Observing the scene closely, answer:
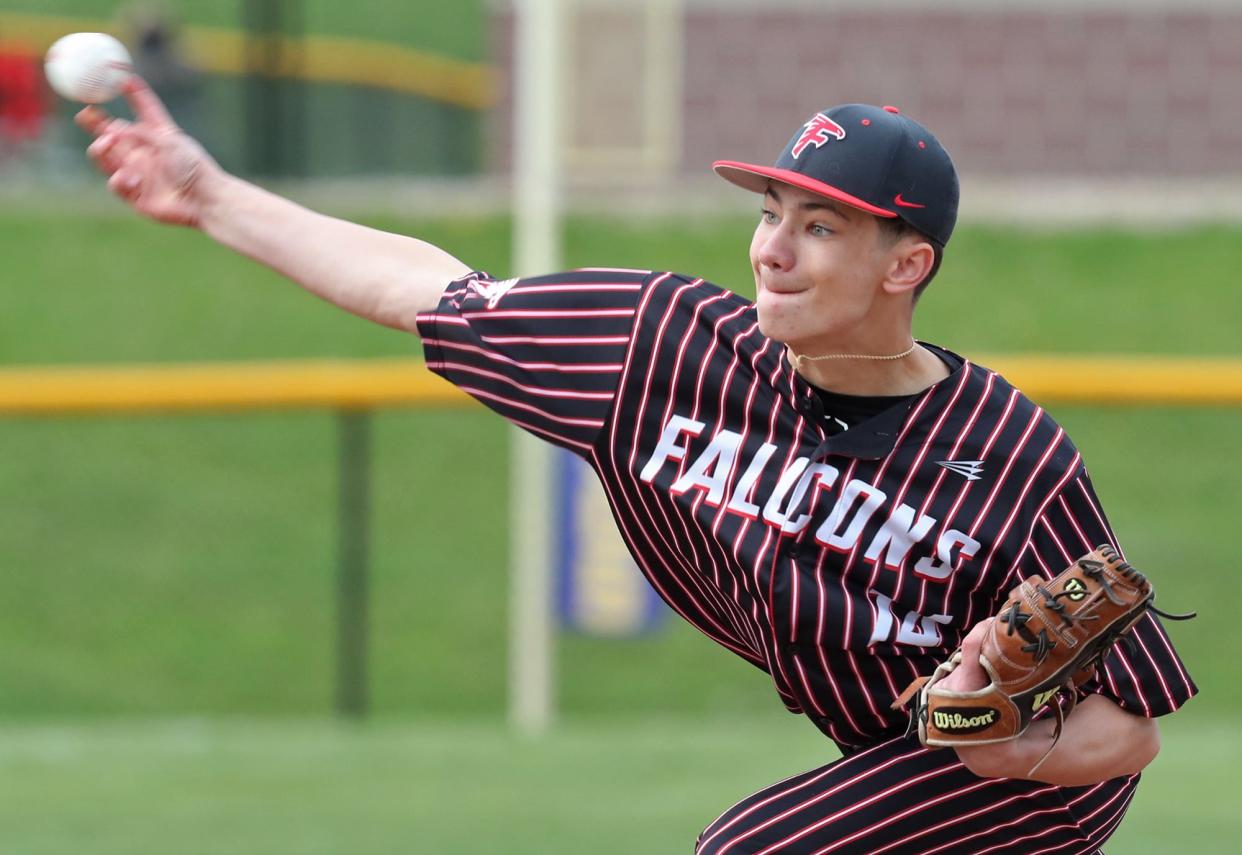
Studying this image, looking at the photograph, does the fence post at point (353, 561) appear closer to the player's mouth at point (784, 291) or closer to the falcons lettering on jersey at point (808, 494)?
the falcons lettering on jersey at point (808, 494)

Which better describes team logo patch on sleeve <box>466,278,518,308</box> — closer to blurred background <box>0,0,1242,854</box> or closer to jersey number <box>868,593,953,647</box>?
jersey number <box>868,593,953,647</box>

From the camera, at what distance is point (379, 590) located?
11133mm

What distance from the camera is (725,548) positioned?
11.6ft

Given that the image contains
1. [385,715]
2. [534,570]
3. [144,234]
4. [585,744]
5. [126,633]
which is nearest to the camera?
[585,744]

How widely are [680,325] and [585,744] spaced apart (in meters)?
4.58

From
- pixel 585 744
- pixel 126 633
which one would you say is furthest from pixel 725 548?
pixel 126 633

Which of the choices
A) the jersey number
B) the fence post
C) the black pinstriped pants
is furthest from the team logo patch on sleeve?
the fence post

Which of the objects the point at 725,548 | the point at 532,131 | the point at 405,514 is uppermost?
the point at 532,131

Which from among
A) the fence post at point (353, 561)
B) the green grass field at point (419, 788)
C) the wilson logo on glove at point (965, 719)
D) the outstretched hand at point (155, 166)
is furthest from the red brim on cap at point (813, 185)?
the fence post at point (353, 561)

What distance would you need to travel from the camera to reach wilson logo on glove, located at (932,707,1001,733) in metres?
3.24

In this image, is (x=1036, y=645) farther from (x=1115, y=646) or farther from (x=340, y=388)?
(x=340, y=388)

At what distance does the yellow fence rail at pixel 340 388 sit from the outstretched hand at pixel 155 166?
4451 mm

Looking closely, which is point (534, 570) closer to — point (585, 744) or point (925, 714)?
point (585, 744)

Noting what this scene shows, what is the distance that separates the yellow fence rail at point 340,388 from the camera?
322 inches
